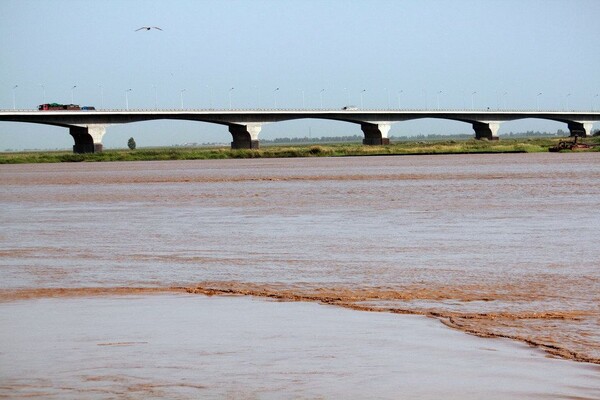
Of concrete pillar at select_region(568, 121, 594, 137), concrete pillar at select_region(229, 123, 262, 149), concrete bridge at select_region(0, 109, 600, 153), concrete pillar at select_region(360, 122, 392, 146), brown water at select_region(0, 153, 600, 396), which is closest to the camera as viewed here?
brown water at select_region(0, 153, 600, 396)

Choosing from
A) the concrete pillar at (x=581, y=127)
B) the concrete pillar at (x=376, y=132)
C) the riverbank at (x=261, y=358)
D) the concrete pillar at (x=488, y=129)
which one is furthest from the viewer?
the concrete pillar at (x=581, y=127)

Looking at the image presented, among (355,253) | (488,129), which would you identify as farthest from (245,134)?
(355,253)

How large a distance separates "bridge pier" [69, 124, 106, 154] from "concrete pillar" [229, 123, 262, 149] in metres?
19.5

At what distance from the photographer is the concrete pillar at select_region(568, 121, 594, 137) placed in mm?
177613

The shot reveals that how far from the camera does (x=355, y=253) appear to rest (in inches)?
680

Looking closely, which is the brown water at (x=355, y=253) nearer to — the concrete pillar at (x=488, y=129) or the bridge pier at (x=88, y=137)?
the bridge pier at (x=88, y=137)

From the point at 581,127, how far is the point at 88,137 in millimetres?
96178

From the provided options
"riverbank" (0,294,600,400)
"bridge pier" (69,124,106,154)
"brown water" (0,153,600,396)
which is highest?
"bridge pier" (69,124,106,154)

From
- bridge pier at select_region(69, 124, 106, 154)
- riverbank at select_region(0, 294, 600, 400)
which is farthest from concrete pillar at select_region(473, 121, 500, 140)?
riverbank at select_region(0, 294, 600, 400)

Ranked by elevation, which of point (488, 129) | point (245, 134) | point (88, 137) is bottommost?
point (88, 137)

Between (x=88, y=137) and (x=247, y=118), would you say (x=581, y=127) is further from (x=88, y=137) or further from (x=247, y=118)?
(x=88, y=137)

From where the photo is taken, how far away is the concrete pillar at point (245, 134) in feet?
438

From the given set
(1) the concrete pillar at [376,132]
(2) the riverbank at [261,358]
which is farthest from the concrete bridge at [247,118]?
(2) the riverbank at [261,358]

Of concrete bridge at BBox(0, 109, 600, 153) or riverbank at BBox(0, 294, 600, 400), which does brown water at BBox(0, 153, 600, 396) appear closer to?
riverbank at BBox(0, 294, 600, 400)
